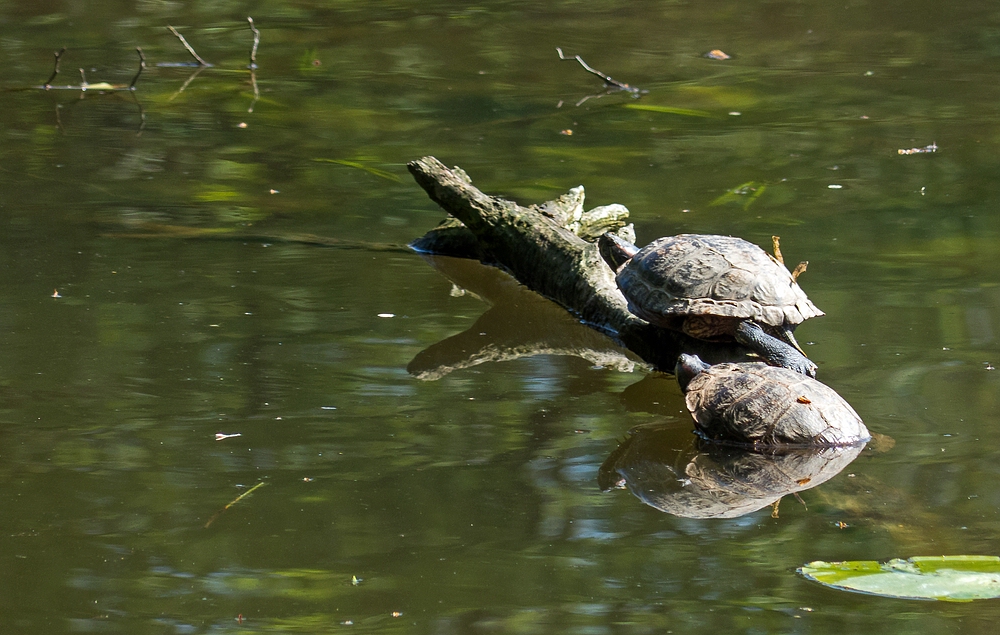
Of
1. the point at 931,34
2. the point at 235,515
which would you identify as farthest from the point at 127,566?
the point at 931,34

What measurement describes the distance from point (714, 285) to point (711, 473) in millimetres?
966

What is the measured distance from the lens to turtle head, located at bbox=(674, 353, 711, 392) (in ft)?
13.8

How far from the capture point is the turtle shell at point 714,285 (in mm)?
4453

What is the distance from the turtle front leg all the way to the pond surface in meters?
0.27

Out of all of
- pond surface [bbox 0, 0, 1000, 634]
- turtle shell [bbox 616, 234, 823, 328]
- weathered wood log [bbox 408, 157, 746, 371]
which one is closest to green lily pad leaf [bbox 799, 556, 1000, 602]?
pond surface [bbox 0, 0, 1000, 634]

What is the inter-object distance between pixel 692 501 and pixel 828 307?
74.7 inches

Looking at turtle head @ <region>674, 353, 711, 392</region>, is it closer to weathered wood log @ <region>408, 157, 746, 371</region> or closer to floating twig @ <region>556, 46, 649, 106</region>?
weathered wood log @ <region>408, 157, 746, 371</region>

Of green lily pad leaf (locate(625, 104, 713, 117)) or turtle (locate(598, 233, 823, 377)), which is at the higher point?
green lily pad leaf (locate(625, 104, 713, 117))

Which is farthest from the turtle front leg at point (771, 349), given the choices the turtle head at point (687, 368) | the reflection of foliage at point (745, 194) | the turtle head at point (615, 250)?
the reflection of foliage at point (745, 194)

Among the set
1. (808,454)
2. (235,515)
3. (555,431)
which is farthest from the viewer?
(555,431)

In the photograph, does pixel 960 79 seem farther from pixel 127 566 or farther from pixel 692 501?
pixel 127 566

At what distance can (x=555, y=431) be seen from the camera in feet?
13.4

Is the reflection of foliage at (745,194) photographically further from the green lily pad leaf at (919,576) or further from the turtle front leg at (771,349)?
the green lily pad leaf at (919,576)

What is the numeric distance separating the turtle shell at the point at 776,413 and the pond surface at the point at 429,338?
0.13m
